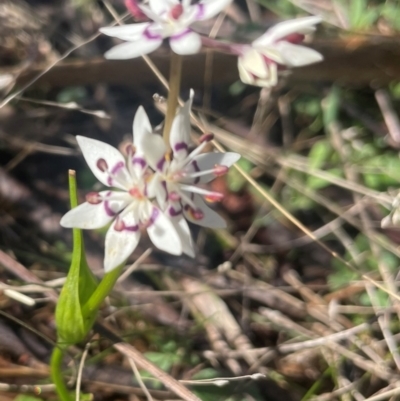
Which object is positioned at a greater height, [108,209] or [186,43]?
[186,43]

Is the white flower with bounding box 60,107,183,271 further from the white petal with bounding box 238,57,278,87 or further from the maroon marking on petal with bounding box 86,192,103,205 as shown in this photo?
the white petal with bounding box 238,57,278,87

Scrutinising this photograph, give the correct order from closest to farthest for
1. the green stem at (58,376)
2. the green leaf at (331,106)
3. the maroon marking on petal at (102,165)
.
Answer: the maroon marking on petal at (102,165), the green stem at (58,376), the green leaf at (331,106)

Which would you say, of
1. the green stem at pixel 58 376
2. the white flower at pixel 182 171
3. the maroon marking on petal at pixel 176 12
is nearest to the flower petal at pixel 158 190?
the white flower at pixel 182 171

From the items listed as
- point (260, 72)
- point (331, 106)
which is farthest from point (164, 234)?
point (331, 106)

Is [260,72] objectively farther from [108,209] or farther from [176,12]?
[108,209]

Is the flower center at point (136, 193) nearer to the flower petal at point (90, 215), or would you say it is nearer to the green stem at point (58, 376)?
the flower petal at point (90, 215)

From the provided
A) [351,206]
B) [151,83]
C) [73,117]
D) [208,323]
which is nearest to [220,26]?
[151,83]

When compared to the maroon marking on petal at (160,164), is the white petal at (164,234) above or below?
below

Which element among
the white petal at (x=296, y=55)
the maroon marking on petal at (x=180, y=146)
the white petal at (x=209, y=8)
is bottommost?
the maroon marking on petal at (x=180, y=146)
